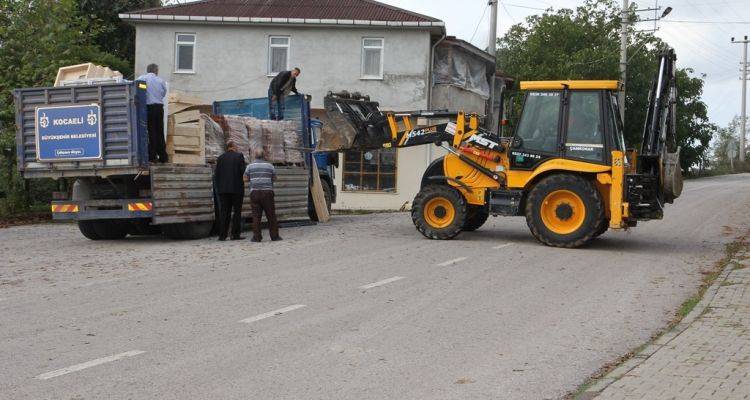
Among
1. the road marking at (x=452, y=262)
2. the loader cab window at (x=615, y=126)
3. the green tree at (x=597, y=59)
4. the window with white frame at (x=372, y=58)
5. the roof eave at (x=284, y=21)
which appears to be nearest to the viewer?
the road marking at (x=452, y=262)

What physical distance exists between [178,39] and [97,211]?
17218 millimetres

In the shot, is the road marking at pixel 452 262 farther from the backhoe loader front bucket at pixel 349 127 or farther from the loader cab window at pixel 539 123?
the backhoe loader front bucket at pixel 349 127

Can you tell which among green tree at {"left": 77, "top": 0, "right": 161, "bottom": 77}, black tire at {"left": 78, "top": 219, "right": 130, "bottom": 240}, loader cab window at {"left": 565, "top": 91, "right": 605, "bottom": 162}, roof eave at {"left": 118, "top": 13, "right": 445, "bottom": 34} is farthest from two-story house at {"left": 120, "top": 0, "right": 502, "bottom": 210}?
loader cab window at {"left": 565, "top": 91, "right": 605, "bottom": 162}

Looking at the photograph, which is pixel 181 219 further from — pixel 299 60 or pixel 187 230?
pixel 299 60

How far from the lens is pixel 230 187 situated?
15.5 metres

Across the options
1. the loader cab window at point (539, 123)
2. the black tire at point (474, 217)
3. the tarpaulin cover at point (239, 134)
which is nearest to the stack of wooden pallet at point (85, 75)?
the tarpaulin cover at point (239, 134)

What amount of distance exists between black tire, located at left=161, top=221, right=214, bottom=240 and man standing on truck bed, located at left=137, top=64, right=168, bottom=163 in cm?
137

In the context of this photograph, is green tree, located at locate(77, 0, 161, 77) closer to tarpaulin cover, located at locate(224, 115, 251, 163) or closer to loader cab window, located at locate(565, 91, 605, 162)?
tarpaulin cover, located at locate(224, 115, 251, 163)

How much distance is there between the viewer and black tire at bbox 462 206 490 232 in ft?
52.5

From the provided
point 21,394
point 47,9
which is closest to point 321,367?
point 21,394

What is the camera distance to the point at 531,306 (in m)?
9.24

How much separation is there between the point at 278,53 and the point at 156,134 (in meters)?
16.3

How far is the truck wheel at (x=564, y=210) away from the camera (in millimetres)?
14273

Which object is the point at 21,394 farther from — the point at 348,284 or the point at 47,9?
the point at 47,9
